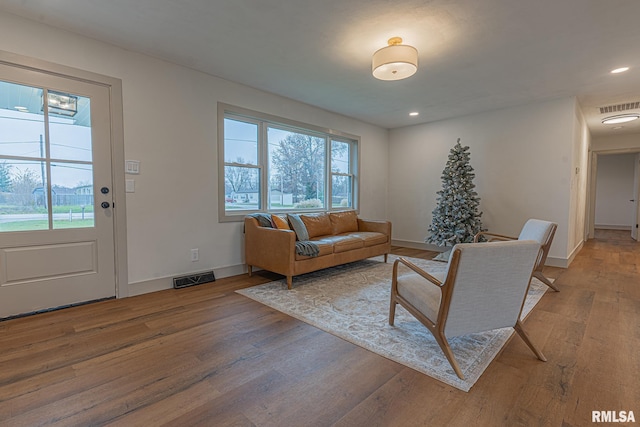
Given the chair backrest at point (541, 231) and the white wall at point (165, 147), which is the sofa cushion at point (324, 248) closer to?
the white wall at point (165, 147)

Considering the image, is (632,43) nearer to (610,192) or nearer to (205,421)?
(205,421)

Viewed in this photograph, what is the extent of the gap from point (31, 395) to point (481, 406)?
238 centimetres

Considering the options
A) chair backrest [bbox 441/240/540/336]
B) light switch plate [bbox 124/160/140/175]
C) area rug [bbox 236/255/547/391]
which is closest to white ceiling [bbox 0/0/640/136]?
light switch plate [bbox 124/160/140/175]

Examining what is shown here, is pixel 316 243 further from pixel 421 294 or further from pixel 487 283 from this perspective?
pixel 487 283

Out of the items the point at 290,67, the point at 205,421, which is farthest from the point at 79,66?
the point at 205,421

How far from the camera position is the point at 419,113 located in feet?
17.0

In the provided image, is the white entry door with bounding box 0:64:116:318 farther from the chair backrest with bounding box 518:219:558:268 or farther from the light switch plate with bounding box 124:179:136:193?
the chair backrest with bounding box 518:219:558:268

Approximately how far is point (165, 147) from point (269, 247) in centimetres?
163

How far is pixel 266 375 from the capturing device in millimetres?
1764

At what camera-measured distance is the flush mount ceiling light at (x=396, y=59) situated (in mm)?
2580

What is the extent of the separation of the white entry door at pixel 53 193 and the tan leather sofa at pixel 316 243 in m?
1.52

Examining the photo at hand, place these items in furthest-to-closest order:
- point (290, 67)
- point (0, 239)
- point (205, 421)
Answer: point (290, 67) < point (0, 239) < point (205, 421)

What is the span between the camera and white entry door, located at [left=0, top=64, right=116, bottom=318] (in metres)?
2.51

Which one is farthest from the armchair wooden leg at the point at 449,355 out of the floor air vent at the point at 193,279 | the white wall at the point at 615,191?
the white wall at the point at 615,191
